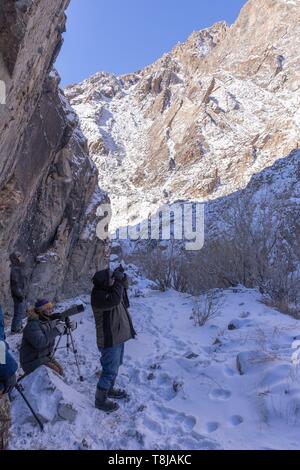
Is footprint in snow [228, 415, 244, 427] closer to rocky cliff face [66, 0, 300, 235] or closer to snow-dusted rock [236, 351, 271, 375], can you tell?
snow-dusted rock [236, 351, 271, 375]

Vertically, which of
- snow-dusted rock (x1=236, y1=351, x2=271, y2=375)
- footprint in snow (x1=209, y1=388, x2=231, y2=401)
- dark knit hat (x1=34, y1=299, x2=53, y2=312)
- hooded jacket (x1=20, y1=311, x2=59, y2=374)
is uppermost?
dark knit hat (x1=34, y1=299, x2=53, y2=312)

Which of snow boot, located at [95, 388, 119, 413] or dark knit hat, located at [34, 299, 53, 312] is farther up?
dark knit hat, located at [34, 299, 53, 312]

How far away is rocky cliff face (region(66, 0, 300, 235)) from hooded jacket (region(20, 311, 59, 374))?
120ft

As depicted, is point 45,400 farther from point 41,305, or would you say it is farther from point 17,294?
point 17,294

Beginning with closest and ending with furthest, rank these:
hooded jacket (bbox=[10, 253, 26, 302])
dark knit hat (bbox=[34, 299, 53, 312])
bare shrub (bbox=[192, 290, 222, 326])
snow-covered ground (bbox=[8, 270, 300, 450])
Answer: snow-covered ground (bbox=[8, 270, 300, 450])
dark knit hat (bbox=[34, 299, 53, 312])
bare shrub (bbox=[192, 290, 222, 326])
hooded jacket (bbox=[10, 253, 26, 302])

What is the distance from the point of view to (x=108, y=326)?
4742 mm

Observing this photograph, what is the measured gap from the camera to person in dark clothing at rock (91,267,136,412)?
15.5 feet

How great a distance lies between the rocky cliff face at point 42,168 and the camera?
277 inches

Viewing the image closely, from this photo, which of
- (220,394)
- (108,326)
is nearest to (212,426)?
(220,394)

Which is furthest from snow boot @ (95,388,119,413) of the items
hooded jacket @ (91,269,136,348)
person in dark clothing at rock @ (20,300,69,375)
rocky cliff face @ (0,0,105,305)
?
rocky cliff face @ (0,0,105,305)

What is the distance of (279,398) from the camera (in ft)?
14.5

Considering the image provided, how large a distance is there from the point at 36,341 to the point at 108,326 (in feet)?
2.89

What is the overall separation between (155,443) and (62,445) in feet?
2.79

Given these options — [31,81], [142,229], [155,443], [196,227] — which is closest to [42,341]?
[155,443]
